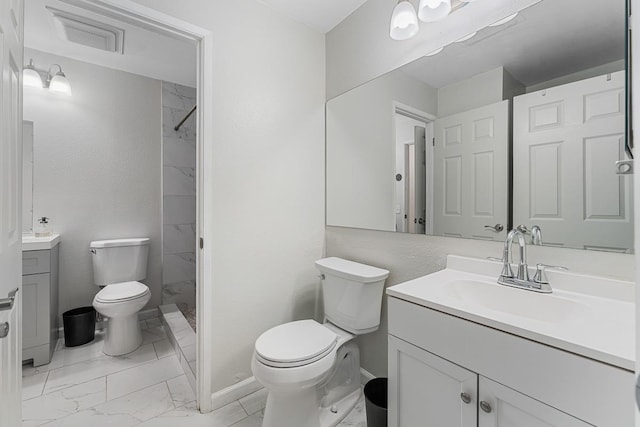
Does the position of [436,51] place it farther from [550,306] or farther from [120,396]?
[120,396]

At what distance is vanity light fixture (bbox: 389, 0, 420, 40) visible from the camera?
1.29 m

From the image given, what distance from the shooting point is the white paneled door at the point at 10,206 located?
2.23 feet

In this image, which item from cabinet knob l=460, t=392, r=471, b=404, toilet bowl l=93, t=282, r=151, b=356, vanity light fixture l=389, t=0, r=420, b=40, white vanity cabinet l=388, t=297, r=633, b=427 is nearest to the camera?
white vanity cabinet l=388, t=297, r=633, b=427

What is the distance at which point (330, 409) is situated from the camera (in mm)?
1522

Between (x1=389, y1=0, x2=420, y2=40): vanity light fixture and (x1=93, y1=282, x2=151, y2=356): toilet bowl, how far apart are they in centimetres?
246

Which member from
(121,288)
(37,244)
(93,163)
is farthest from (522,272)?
(93,163)

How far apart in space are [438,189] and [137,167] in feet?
8.69

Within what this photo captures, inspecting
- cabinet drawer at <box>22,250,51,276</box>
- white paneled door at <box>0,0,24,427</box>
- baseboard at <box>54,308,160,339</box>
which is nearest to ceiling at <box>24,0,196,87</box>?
white paneled door at <box>0,0,24,427</box>

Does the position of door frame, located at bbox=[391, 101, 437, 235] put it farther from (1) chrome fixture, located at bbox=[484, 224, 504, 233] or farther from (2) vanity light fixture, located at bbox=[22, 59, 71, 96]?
(2) vanity light fixture, located at bbox=[22, 59, 71, 96]

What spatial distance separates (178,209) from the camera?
9.27ft

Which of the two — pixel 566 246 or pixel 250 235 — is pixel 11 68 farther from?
pixel 566 246

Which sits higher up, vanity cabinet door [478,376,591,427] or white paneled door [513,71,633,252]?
white paneled door [513,71,633,252]

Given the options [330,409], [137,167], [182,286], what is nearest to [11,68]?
[330,409]

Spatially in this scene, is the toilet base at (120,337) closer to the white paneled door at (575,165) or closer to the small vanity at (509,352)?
the small vanity at (509,352)
